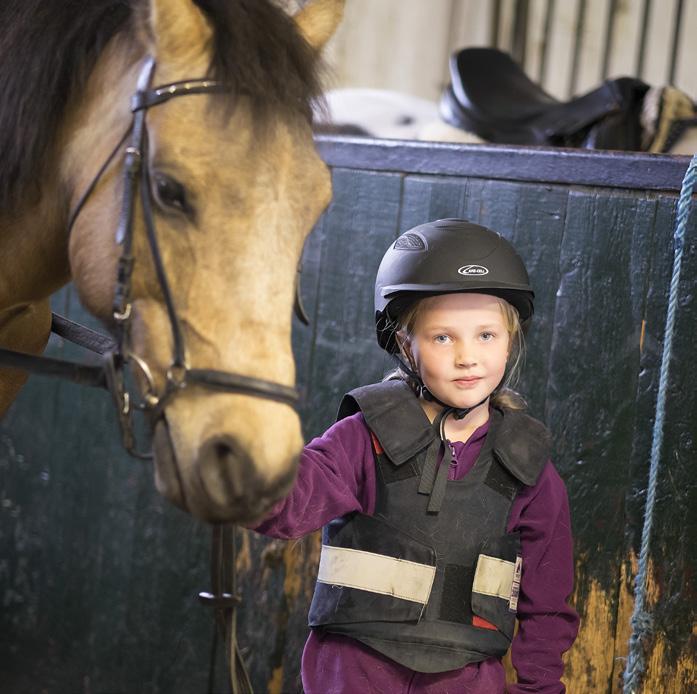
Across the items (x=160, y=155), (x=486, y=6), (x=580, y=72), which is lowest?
(x=160, y=155)

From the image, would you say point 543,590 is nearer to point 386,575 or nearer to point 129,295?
point 386,575

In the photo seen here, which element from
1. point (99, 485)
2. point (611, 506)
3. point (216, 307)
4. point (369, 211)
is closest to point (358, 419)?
point (216, 307)

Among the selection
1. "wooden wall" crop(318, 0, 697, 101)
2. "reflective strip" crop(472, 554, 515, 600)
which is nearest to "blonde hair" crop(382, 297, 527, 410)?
"reflective strip" crop(472, 554, 515, 600)

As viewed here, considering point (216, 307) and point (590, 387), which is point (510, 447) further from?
point (216, 307)

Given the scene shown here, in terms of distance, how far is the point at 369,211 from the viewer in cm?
222

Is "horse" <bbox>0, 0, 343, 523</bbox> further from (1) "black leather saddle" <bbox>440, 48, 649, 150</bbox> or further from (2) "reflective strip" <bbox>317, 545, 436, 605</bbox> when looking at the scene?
(1) "black leather saddle" <bbox>440, 48, 649, 150</bbox>

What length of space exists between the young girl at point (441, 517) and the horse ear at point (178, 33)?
50 centimetres

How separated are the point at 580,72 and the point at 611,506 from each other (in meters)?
3.26

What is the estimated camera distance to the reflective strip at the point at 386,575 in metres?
1.45

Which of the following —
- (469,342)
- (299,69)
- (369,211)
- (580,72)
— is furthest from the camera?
(580,72)

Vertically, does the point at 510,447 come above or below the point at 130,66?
below

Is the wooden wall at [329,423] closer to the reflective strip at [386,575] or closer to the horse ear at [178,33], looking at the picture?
the horse ear at [178,33]

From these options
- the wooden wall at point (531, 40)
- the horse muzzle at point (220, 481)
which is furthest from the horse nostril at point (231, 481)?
the wooden wall at point (531, 40)

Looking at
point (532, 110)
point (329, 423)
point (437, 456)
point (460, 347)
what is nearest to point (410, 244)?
point (460, 347)
